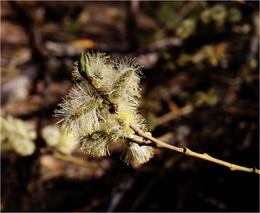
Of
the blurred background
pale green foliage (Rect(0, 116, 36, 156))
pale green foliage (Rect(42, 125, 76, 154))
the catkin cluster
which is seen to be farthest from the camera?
the blurred background

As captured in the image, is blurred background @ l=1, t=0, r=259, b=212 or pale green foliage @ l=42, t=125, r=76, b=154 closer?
pale green foliage @ l=42, t=125, r=76, b=154

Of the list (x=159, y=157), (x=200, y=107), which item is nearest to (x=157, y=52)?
(x=200, y=107)

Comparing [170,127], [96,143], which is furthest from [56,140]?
[170,127]

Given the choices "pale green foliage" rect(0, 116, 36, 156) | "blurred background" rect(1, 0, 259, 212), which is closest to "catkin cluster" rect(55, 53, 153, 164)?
"pale green foliage" rect(0, 116, 36, 156)

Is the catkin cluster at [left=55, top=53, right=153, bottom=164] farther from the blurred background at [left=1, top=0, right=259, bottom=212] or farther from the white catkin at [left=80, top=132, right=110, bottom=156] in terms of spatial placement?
the blurred background at [left=1, top=0, right=259, bottom=212]

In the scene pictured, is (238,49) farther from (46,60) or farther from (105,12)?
(105,12)

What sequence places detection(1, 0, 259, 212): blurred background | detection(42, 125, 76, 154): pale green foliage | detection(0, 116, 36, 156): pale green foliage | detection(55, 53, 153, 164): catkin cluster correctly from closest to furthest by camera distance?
1. detection(55, 53, 153, 164): catkin cluster
2. detection(0, 116, 36, 156): pale green foliage
3. detection(42, 125, 76, 154): pale green foliage
4. detection(1, 0, 259, 212): blurred background

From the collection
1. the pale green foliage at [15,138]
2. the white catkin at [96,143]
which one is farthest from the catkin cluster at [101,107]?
the pale green foliage at [15,138]

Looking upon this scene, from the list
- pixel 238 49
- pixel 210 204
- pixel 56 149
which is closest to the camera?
pixel 56 149

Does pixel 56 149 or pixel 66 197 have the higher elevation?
pixel 56 149
